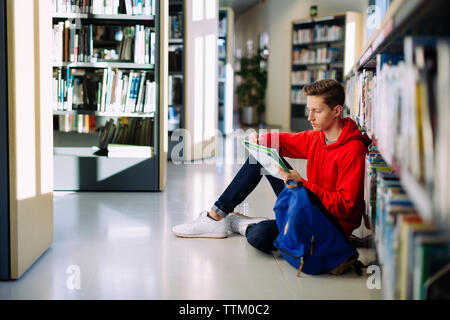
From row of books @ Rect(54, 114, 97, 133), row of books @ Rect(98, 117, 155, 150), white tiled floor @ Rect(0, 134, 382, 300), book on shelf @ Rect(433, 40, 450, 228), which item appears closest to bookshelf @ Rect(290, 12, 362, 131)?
row of books @ Rect(54, 114, 97, 133)

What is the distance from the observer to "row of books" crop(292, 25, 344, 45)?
352 inches

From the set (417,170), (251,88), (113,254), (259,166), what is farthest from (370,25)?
(417,170)

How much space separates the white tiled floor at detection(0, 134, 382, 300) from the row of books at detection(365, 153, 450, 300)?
480 millimetres

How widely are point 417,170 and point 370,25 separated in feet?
23.1

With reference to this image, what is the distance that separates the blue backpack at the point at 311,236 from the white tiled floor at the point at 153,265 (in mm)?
55

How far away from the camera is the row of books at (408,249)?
1.03 m

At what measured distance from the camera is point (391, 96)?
1.29 metres

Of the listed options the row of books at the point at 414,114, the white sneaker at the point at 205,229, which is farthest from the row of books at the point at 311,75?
the row of books at the point at 414,114

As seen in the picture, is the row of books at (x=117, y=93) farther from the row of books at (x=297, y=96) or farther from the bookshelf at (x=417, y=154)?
the row of books at (x=297, y=96)

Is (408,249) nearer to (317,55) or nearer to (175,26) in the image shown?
(175,26)

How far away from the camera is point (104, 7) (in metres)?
3.69

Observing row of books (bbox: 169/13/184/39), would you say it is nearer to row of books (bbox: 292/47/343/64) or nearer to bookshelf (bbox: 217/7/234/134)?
bookshelf (bbox: 217/7/234/134)

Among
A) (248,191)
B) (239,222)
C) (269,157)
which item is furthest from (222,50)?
(269,157)

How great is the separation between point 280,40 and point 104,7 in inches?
306
